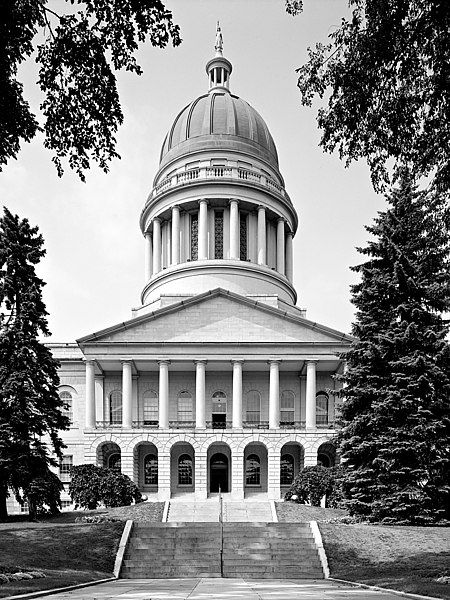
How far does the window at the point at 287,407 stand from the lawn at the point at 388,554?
2468 centimetres

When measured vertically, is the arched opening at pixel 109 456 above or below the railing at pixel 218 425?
below

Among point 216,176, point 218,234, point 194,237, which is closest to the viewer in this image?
point 216,176

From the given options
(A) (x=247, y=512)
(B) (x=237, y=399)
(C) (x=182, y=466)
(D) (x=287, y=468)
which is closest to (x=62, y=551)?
(A) (x=247, y=512)

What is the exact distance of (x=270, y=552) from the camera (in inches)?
1011

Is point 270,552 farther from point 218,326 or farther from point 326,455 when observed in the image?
point 326,455

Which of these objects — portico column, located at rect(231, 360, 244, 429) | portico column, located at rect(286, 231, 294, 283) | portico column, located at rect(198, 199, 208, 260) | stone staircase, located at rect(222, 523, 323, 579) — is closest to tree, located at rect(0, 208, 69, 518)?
stone staircase, located at rect(222, 523, 323, 579)

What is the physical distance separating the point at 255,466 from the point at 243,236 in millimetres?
20809

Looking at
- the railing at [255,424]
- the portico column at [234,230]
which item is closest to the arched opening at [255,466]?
the railing at [255,424]

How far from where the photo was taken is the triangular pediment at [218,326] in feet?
165

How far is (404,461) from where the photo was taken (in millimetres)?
30391

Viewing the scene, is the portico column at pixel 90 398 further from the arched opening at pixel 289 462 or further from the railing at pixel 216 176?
the railing at pixel 216 176

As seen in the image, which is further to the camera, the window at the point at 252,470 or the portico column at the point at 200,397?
the window at the point at 252,470

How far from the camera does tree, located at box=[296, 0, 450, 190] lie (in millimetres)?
11258

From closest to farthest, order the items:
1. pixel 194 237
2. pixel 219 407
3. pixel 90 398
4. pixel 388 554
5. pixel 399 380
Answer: pixel 388 554 < pixel 399 380 < pixel 90 398 < pixel 219 407 < pixel 194 237
